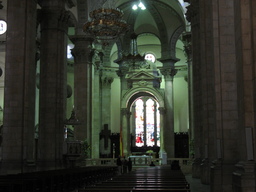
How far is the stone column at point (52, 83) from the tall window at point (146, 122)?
22851 mm

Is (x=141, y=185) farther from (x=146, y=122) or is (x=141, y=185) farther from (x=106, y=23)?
(x=146, y=122)

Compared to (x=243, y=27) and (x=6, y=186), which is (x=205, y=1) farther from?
(x=6, y=186)

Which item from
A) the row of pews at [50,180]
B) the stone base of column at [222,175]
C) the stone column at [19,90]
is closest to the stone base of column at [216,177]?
the stone base of column at [222,175]

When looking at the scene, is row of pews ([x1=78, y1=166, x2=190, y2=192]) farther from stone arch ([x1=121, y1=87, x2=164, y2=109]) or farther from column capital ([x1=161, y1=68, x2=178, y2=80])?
column capital ([x1=161, y1=68, x2=178, y2=80])

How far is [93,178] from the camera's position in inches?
800

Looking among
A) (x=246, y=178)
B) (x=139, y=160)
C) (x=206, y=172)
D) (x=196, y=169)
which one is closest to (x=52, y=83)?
(x=196, y=169)

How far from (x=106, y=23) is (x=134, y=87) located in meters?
14.3

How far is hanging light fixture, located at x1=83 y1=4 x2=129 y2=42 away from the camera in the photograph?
24442 mm

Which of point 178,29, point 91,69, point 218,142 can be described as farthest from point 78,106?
point 218,142

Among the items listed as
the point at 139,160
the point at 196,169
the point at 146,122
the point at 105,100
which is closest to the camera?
the point at 196,169

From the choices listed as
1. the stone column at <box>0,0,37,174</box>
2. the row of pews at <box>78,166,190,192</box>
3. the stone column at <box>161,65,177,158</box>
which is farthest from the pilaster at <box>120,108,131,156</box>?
the row of pews at <box>78,166,190,192</box>

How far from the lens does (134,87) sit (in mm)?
38344

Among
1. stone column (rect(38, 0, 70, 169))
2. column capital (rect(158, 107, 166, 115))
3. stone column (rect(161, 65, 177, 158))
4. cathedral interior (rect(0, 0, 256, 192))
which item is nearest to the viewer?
cathedral interior (rect(0, 0, 256, 192))

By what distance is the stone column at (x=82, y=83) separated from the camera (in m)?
29.2
